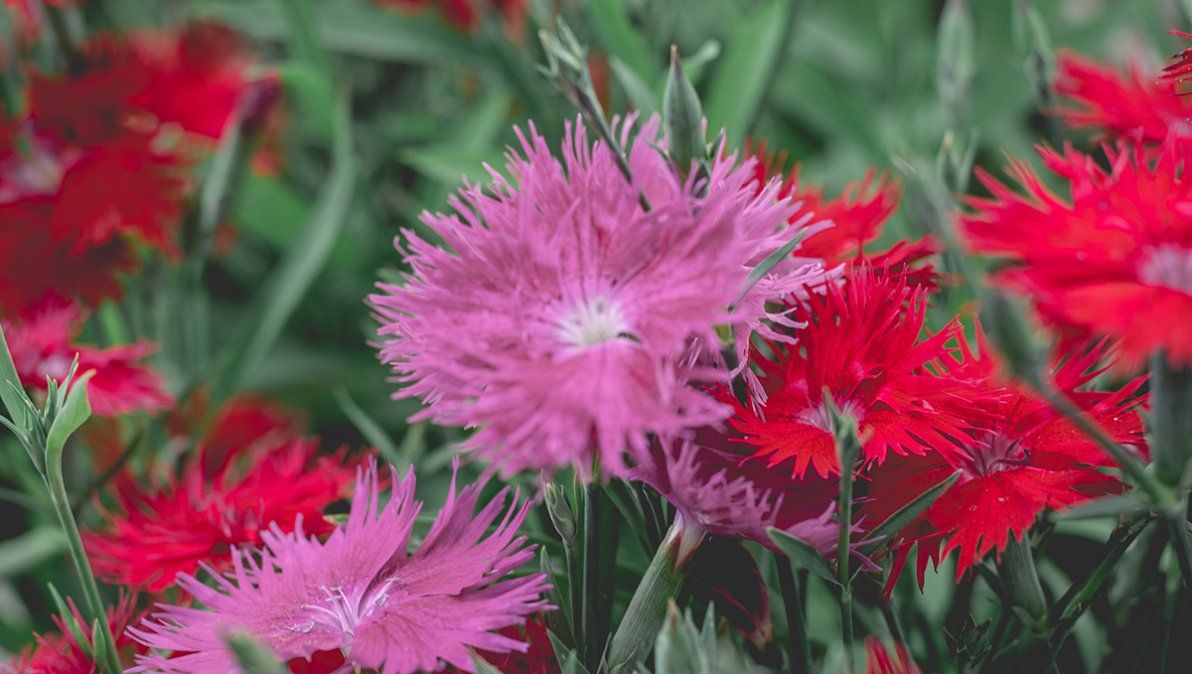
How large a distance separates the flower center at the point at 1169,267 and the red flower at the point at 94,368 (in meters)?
0.42

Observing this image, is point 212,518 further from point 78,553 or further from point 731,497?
point 731,497

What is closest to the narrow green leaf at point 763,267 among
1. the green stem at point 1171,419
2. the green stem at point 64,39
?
the green stem at point 1171,419

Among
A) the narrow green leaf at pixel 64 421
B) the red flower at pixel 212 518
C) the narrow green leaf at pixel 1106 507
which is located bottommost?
the red flower at pixel 212 518

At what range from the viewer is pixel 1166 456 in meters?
0.32

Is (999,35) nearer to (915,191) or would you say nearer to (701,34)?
(701,34)

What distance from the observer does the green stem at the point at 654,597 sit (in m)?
0.36

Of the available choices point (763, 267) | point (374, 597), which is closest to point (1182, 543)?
point (763, 267)

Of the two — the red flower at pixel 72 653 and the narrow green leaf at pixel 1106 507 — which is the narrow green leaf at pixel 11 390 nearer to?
the red flower at pixel 72 653

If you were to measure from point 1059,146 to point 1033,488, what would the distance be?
340mm

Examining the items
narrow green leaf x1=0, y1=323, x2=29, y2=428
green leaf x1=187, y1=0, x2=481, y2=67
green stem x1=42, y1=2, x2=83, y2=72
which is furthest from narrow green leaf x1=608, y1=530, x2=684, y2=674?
green leaf x1=187, y1=0, x2=481, y2=67

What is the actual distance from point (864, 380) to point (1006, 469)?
0.05 m

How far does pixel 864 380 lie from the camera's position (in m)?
0.38

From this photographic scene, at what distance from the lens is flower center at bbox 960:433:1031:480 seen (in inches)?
14.9

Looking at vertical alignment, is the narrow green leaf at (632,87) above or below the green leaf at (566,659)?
above
